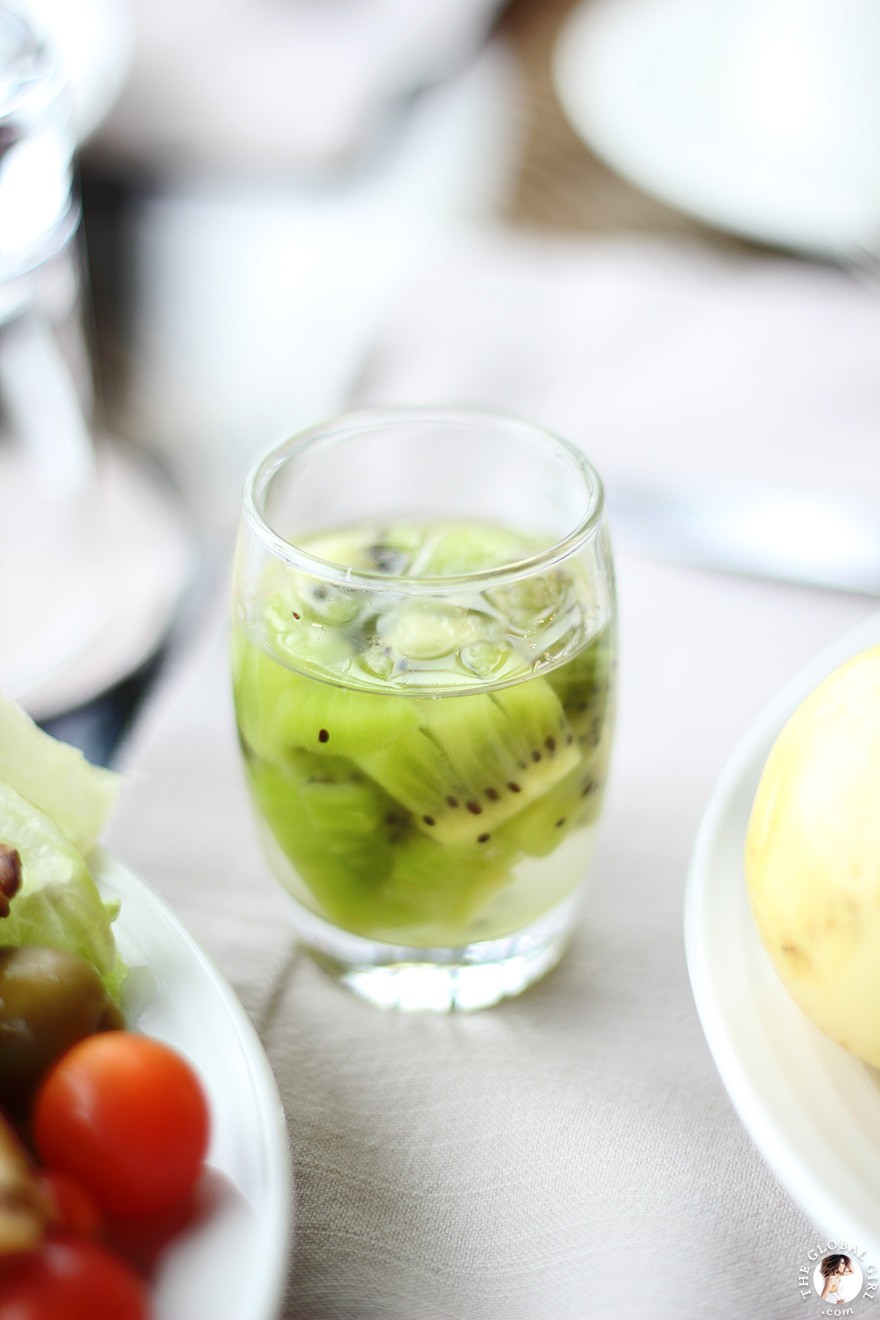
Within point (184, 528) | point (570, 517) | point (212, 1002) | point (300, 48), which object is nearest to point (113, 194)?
point (300, 48)

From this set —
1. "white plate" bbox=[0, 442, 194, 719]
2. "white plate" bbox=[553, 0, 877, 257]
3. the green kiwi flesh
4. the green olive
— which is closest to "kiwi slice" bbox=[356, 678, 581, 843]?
the green kiwi flesh

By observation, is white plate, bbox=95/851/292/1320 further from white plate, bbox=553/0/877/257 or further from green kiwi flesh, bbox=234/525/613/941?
white plate, bbox=553/0/877/257

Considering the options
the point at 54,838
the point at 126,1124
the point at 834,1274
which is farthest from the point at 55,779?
the point at 834,1274

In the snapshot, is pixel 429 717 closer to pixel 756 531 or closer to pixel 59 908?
pixel 59 908

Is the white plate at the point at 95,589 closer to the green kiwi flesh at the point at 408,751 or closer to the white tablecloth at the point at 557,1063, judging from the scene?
the white tablecloth at the point at 557,1063

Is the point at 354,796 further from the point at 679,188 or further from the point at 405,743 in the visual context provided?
the point at 679,188
